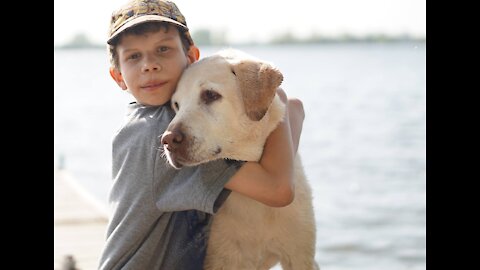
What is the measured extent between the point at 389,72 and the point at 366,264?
23666 millimetres

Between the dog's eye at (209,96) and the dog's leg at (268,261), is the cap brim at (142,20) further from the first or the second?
the dog's leg at (268,261)

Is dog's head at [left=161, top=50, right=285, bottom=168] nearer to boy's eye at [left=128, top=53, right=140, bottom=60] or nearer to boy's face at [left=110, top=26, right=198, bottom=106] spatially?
boy's face at [left=110, top=26, right=198, bottom=106]

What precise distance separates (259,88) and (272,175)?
31cm

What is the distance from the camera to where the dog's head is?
238cm

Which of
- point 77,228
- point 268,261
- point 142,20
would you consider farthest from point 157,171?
point 77,228

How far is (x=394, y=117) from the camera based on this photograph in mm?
17125

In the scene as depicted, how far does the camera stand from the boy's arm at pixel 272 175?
8.15 ft

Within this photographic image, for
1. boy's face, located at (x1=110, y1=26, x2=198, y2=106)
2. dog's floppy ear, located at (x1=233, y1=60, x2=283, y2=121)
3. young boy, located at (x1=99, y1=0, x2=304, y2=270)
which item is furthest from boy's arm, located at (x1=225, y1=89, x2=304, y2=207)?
boy's face, located at (x1=110, y1=26, x2=198, y2=106)

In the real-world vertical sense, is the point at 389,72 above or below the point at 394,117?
above

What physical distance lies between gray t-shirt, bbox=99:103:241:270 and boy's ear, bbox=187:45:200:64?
0.26 m

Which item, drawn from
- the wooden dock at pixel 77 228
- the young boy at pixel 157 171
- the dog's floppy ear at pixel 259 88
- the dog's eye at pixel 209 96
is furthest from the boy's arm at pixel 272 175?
the wooden dock at pixel 77 228

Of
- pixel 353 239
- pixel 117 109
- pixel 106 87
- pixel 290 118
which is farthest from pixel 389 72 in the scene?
pixel 290 118

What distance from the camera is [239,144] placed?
8.20ft
